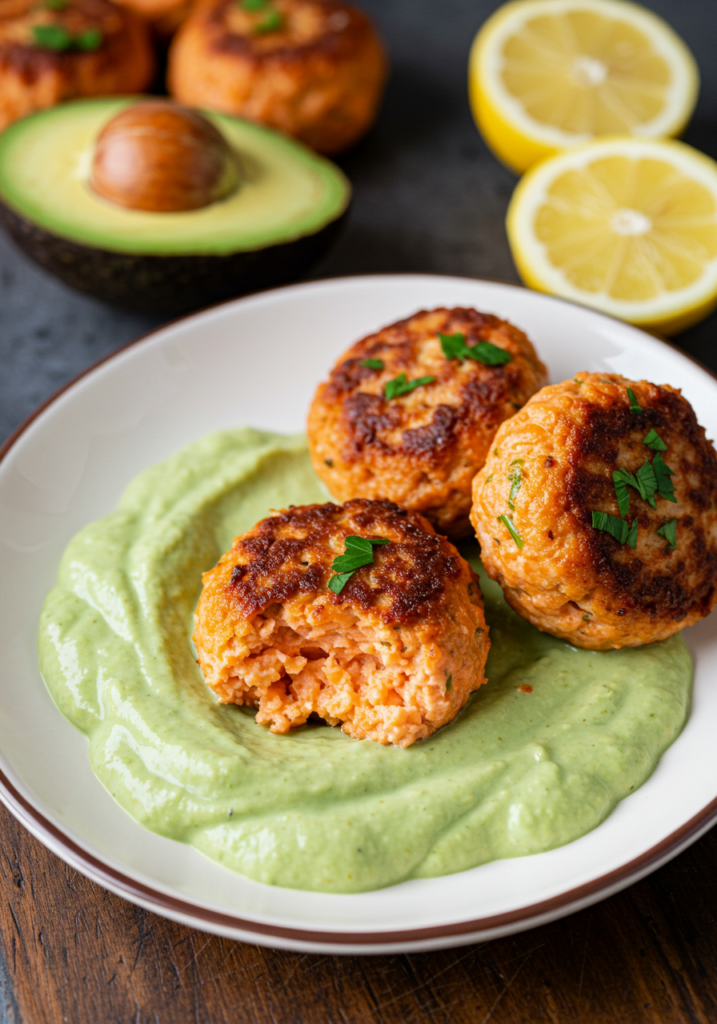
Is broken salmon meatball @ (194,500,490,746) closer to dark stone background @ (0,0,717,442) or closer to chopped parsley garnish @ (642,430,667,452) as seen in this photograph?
chopped parsley garnish @ (642,430,667,452)

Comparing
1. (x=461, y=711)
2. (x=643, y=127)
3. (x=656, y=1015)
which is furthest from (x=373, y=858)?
(x=643, y=127)

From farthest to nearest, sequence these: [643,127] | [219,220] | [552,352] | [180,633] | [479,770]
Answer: [643,127]
[219,220]
[552,352]
[180,633]
[479,770]

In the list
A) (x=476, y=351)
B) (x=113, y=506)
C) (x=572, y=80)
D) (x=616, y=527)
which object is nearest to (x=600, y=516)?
(x=616, y=527)

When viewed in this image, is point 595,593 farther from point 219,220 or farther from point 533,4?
point 533,4

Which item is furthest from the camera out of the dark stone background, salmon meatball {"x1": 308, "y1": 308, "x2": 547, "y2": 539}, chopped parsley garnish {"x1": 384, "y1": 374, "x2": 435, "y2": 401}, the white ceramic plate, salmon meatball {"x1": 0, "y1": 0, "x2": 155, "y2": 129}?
salmon meatball {"x1": 0, "y1": 0, "x2": 155, "y2": 129}

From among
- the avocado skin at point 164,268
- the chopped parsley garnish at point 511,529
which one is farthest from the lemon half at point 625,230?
the chopped parsley garnish at point 511,529

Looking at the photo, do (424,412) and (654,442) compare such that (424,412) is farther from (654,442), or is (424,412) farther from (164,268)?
(164,268)

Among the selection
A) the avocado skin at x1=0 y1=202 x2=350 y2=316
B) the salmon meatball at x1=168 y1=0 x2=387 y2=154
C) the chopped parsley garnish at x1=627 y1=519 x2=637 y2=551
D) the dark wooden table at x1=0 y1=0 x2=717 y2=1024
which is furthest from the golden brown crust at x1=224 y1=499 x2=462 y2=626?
the salmon meatball at x1=168 y1=0 x2=387 y2=154

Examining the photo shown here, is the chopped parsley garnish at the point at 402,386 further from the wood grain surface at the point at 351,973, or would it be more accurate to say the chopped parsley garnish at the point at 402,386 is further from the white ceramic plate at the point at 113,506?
the wood grain surface at the point at 351,973
